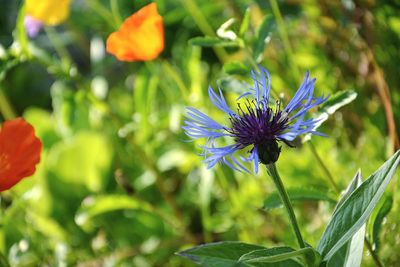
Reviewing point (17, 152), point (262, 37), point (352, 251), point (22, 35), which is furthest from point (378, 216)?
point (22, 35)

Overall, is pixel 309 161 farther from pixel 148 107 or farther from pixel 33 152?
pixel 33 152

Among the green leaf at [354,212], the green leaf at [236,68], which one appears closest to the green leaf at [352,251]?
the green leaf at [354,212]

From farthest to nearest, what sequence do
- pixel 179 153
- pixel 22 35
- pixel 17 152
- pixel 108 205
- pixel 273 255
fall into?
pixel 179 153 → pixel 108 205 → pixel 22 35 → pixel 17 152 → pixel 273 255

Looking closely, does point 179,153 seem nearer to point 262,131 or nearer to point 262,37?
point 262,37

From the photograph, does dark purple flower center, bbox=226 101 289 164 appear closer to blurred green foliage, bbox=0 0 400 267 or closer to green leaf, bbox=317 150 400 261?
green leaf, bbox=317 150 400 261

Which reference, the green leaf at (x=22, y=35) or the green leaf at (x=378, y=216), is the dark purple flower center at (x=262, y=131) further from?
the green leaf at (x=22, y=35)

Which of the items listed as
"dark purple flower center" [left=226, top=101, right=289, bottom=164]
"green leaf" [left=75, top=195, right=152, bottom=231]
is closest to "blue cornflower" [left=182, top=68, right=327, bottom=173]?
"dark purple flower center" [left=226, top=101, right=289, bottom=164]
